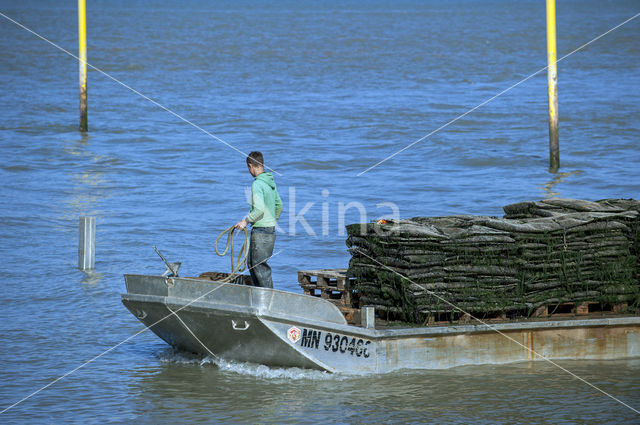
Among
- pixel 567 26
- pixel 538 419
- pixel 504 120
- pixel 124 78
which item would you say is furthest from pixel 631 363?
pixel 567 26

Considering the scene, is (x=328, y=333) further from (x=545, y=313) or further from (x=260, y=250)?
(x=545, y=313)

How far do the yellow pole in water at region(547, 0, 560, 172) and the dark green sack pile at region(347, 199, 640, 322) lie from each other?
10.6 m

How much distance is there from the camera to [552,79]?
2198 centimetres

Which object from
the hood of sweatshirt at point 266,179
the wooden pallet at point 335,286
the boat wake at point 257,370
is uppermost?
the hood of sweatshirt at point 266,179

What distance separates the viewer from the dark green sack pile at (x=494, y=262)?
10.6m

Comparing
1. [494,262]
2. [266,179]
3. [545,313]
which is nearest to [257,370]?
[266,179]

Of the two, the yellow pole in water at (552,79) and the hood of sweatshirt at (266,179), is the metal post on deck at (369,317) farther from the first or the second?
the yellow pole in water at (552,79)

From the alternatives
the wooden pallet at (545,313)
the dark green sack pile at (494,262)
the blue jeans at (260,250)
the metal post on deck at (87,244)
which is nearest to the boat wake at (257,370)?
the blue jeans at (260,250)

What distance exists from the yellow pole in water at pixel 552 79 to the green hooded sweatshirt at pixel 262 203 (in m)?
12.2

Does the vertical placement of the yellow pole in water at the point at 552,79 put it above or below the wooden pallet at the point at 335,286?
above

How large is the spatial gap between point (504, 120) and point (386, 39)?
114 feet

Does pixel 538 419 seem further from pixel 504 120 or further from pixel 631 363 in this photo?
pixel 504 120

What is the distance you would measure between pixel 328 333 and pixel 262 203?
1509 mm

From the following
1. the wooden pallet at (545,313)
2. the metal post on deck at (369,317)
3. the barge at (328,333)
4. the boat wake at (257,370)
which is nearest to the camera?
the barge at (328,333)
